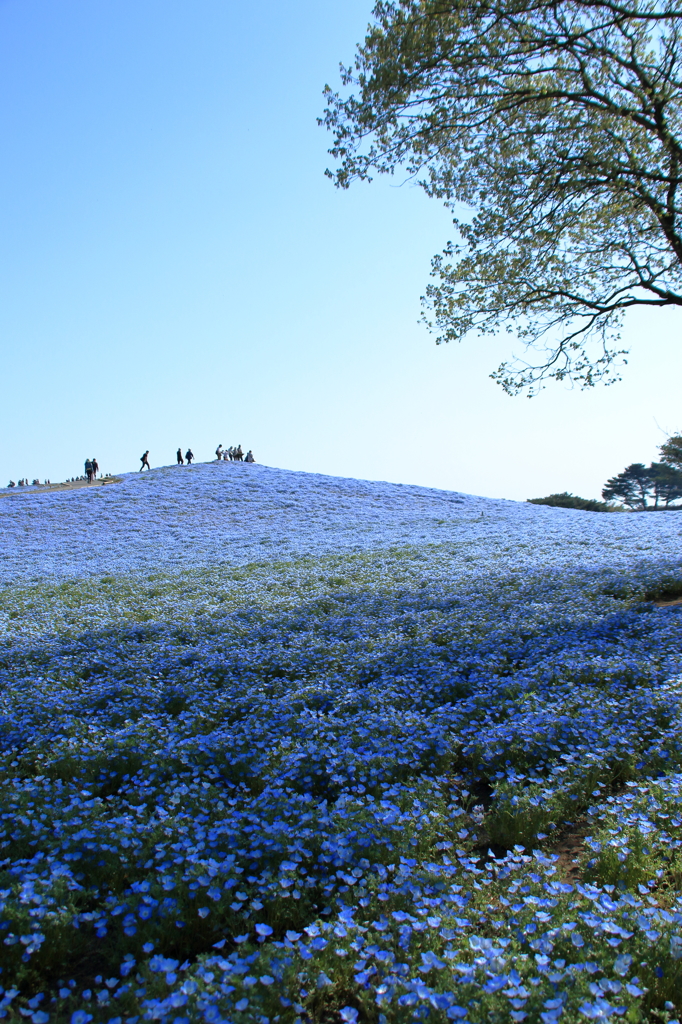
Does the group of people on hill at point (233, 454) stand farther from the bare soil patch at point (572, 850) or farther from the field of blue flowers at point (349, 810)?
the bare soil patch at point (572, 850)

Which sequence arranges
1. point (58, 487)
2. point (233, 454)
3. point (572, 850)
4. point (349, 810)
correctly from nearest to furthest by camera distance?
1. point (572, 850)
2. point (349, 810)
3. point (58, 487)
4. point (233, 454)

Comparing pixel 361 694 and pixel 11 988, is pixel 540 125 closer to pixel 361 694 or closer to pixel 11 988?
pixel 361 694

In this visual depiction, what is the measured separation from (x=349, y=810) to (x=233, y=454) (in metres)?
49.8

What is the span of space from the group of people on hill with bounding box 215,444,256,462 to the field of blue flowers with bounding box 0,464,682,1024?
39.6 meters

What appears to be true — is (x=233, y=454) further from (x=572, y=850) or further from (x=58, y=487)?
(x=572, y=850)

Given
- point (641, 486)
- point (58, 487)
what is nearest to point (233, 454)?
point (58, 487)

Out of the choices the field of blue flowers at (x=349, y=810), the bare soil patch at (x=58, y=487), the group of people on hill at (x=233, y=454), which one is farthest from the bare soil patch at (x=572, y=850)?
the group of people on hill at (x=233, y=454)

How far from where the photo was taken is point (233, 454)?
53.8 metres

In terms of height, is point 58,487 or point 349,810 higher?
point 58,487

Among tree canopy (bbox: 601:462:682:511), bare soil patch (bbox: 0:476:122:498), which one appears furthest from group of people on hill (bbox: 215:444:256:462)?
tree canopy (bbox: 601:462:682:511)

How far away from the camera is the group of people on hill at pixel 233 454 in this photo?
2099 inches

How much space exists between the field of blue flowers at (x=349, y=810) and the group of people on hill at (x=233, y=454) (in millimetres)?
39589

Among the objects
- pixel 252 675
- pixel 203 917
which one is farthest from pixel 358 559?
pixel 203 917

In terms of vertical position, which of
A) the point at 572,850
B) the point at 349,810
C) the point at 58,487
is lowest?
the point at 572,850
